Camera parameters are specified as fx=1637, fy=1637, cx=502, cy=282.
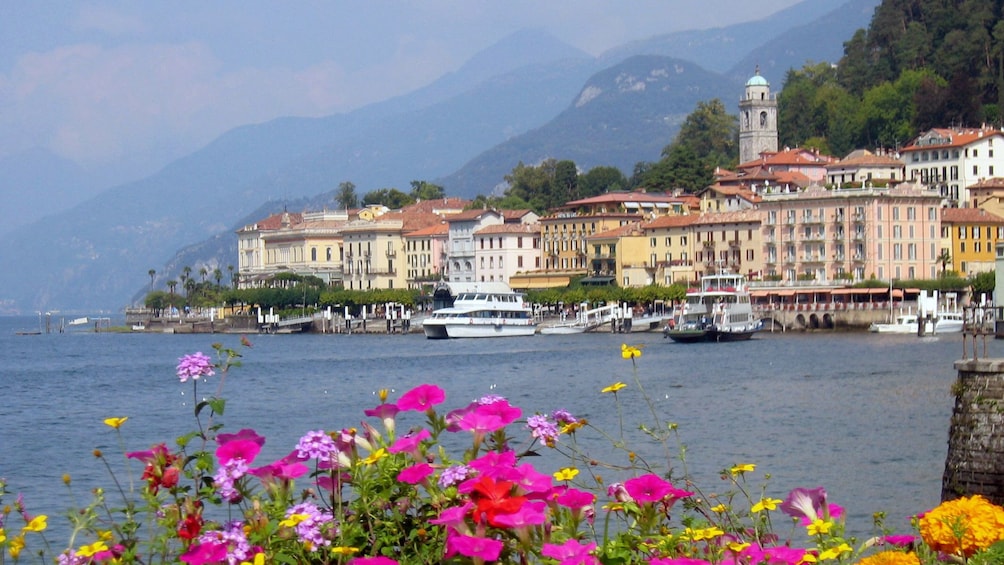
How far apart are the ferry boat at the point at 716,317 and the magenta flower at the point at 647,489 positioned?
70585mm

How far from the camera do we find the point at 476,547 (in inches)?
171

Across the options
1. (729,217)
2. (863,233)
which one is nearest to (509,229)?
(729,217)

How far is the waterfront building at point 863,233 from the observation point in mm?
89438

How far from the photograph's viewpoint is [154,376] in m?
57.2

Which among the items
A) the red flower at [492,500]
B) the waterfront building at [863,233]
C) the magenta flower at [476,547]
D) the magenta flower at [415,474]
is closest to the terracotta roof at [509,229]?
the waterfront building at [863,233]

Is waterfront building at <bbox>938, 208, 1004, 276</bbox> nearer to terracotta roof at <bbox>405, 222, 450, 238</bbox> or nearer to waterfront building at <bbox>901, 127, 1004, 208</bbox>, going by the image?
waterfront building at <bbox>901, 127, 1004, 208</bbox>

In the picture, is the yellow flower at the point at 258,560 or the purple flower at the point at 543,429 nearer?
the yellow flower at the point at 258,560

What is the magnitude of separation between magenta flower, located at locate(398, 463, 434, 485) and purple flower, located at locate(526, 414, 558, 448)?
27.4 inches

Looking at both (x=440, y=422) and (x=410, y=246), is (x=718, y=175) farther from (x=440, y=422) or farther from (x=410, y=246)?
(x=440, y=422)

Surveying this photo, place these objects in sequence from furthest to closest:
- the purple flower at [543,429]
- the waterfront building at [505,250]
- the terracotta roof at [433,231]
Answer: the terracotta roof at [433,231]
the waterfront building at [505,250]
the purple flower at [543,429]

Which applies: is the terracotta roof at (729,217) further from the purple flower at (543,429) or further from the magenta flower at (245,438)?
the magenta flower at (245,438)

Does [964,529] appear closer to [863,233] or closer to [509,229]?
[863,233]

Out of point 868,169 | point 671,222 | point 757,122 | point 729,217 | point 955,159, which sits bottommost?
point 671,222

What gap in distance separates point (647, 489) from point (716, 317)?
72796 mm
